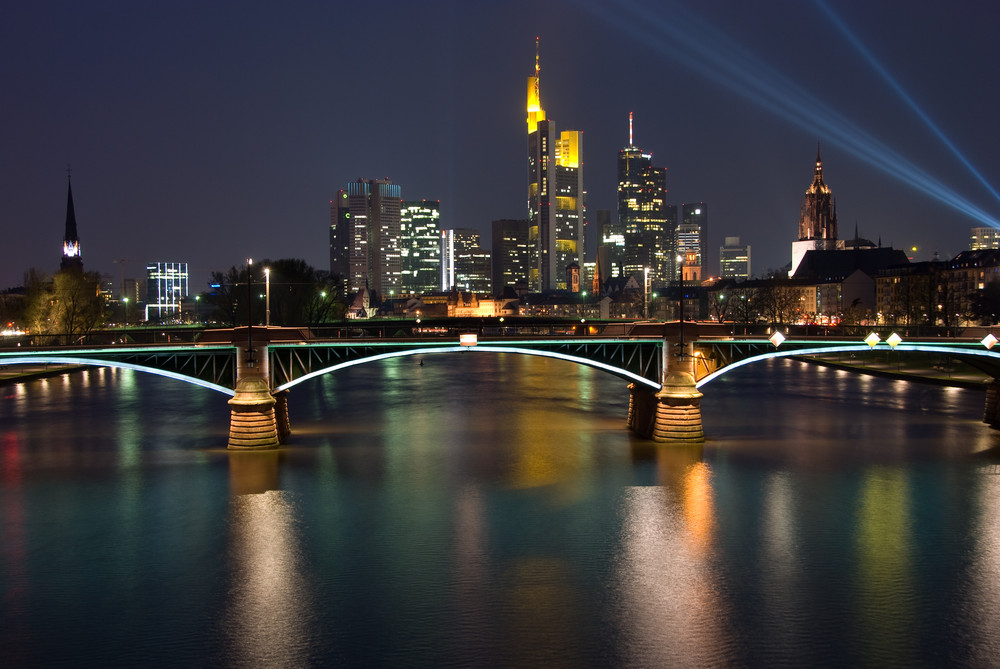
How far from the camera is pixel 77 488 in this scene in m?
39.7

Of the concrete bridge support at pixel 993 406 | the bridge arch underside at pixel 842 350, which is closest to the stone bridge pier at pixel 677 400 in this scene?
the bridge arch underside at pixel 842 350

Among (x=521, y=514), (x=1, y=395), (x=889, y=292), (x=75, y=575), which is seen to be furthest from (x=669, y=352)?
(x=889, y=292)

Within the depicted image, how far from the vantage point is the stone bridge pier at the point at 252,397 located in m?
46.6

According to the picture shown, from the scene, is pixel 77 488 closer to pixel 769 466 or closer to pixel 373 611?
pixel 373 611

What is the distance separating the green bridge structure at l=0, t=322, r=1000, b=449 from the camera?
153 feet

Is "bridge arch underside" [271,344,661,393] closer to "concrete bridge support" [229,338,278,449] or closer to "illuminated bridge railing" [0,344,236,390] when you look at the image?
"concrete bridge support" [229,338,278,449]

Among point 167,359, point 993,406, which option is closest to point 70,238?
point 167,359

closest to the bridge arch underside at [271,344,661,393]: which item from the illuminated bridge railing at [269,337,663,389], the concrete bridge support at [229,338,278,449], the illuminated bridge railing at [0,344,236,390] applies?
the illuminated bridge railing at [269,337,663,389]

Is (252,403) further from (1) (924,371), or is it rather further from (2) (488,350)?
(1) (924,371)

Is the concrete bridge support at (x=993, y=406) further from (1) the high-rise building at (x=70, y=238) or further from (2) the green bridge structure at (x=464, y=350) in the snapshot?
(1) the high-rise building at (x=70, y=238)

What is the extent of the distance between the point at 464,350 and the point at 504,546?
19810mm

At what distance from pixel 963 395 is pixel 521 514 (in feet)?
170

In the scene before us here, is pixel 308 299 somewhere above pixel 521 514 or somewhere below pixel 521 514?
above

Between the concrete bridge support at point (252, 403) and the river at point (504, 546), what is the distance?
1.30 metres
